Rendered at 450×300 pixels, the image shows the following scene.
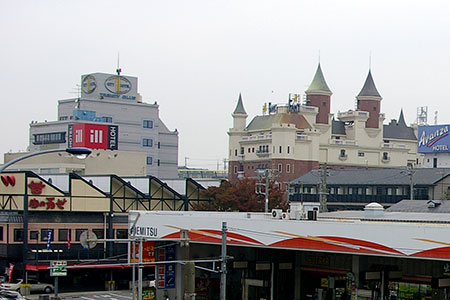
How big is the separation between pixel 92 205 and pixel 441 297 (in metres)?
37.8

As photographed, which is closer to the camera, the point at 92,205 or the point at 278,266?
the point at 278,266

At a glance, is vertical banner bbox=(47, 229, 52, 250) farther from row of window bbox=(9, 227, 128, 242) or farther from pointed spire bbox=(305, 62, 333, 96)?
pointed spire bbox=(305, 62, 333, 96)

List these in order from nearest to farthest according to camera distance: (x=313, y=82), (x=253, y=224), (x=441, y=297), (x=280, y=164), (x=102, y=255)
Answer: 1. (x=441, y=297)
2. (x=253, y=224)
3. (x=102, y=255)
4. (x=280, y=164)
5. (x=313, y=82)

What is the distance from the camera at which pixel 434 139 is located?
129625 millimetres

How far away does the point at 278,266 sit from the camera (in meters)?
47.1

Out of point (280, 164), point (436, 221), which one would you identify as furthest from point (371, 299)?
point (280, 164)

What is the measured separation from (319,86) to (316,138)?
42.3 feet

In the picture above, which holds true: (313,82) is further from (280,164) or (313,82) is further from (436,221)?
(436,221)

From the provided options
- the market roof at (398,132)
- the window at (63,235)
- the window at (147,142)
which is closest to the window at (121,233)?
the window at (63,235)

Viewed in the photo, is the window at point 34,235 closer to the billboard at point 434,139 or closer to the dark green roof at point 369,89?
the billboard at point 434,139

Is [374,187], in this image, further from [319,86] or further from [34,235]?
[34,235]

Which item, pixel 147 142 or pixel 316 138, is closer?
pixel 147 142

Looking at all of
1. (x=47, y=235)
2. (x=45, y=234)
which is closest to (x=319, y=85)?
(x=45, y=234)

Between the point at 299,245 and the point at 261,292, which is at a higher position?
the point at 299,245
